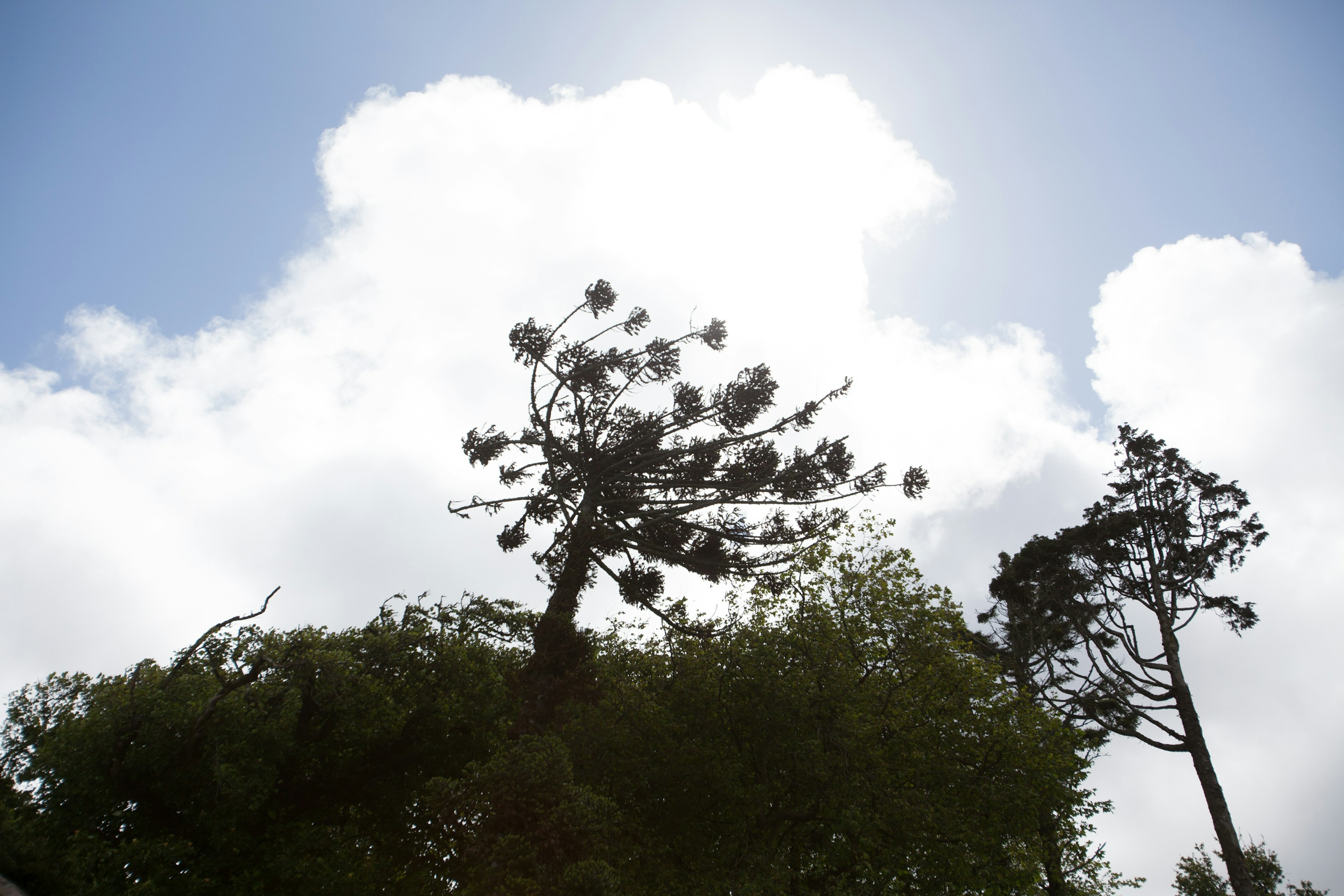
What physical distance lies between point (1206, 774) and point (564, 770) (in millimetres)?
17798

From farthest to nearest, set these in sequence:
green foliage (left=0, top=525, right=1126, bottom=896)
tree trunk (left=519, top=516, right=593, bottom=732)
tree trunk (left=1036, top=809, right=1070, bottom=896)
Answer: tree trunk (left=519, top=516, right=593, bottom=732) → tree trunk (left=1036, top=809, right=1070, bottom=896) → green foliage (left=0, top=525, right=1126, bottom=896)

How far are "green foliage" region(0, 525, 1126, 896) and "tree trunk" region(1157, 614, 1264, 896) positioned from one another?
108 inches

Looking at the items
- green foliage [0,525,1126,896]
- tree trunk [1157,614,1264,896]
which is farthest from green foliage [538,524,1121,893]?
tree trunk [1157,614,1264,896]

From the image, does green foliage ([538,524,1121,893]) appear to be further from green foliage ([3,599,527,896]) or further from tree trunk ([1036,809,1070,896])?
green foliage ([3,599,527,896])

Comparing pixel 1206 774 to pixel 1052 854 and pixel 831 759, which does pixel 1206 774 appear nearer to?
pixel 1052 854

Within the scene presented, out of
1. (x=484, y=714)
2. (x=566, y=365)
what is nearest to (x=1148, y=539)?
(x=566, y=365)

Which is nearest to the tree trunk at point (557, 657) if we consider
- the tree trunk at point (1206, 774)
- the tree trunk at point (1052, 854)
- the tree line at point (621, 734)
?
the tree line at point (621, 734)

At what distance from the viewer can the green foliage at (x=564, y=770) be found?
12.8m

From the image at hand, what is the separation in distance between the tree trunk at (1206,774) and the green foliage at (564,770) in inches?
108

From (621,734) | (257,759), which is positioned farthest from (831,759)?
(257,759)

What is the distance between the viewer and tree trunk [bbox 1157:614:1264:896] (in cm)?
1684

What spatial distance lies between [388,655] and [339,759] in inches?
98.2

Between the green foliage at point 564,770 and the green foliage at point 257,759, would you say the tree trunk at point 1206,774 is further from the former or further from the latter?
the green foliage at point 257,759

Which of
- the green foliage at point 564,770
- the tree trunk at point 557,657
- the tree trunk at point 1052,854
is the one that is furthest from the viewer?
the tree trunk at point 557,657
